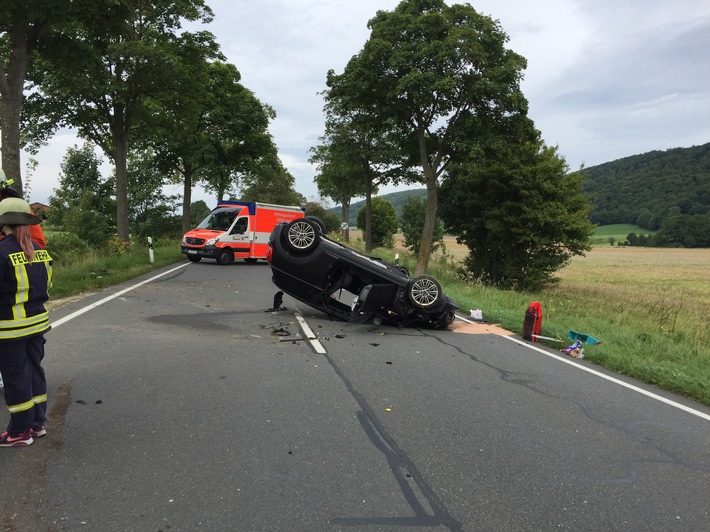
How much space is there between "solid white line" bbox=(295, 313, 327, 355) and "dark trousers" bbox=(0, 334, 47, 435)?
3.47m

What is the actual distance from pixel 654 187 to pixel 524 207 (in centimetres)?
10459

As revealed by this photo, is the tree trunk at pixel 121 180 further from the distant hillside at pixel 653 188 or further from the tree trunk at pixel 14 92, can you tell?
the distant hillside at pixel 653 188

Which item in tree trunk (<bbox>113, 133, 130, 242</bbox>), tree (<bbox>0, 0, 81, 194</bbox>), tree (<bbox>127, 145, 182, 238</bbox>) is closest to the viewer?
tree (<bbox>0, 0, 81, 194</bbox>)

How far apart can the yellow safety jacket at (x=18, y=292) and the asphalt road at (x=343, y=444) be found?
0.85 meters

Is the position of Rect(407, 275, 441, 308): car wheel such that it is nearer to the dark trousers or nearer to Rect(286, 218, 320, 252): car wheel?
Rect(286, 218, 320, 252): car wheel

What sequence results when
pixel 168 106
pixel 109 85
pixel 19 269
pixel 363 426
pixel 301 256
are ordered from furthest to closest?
pixel 168 106 < pixel 109 85 < pixel 301 256 < pixel 363 426 < pixel 19 269

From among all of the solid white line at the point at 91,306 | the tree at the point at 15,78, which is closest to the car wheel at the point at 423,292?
the solid white line at the point at 91,306

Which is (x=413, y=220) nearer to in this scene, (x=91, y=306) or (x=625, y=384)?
(x=91, y=306)

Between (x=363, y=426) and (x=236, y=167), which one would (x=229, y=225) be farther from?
(x=363, y=426)

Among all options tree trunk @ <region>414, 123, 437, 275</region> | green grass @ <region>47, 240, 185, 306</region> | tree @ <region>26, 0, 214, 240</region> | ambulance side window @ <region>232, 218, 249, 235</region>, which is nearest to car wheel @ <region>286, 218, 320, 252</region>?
green grass @ <region>47, 240, 185, 306</region>

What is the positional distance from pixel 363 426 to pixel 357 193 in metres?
39.5

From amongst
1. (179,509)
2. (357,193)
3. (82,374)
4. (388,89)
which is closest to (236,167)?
(357,193)

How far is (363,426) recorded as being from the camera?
4156 mm

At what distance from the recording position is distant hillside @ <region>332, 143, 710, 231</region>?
98875 millimetres
